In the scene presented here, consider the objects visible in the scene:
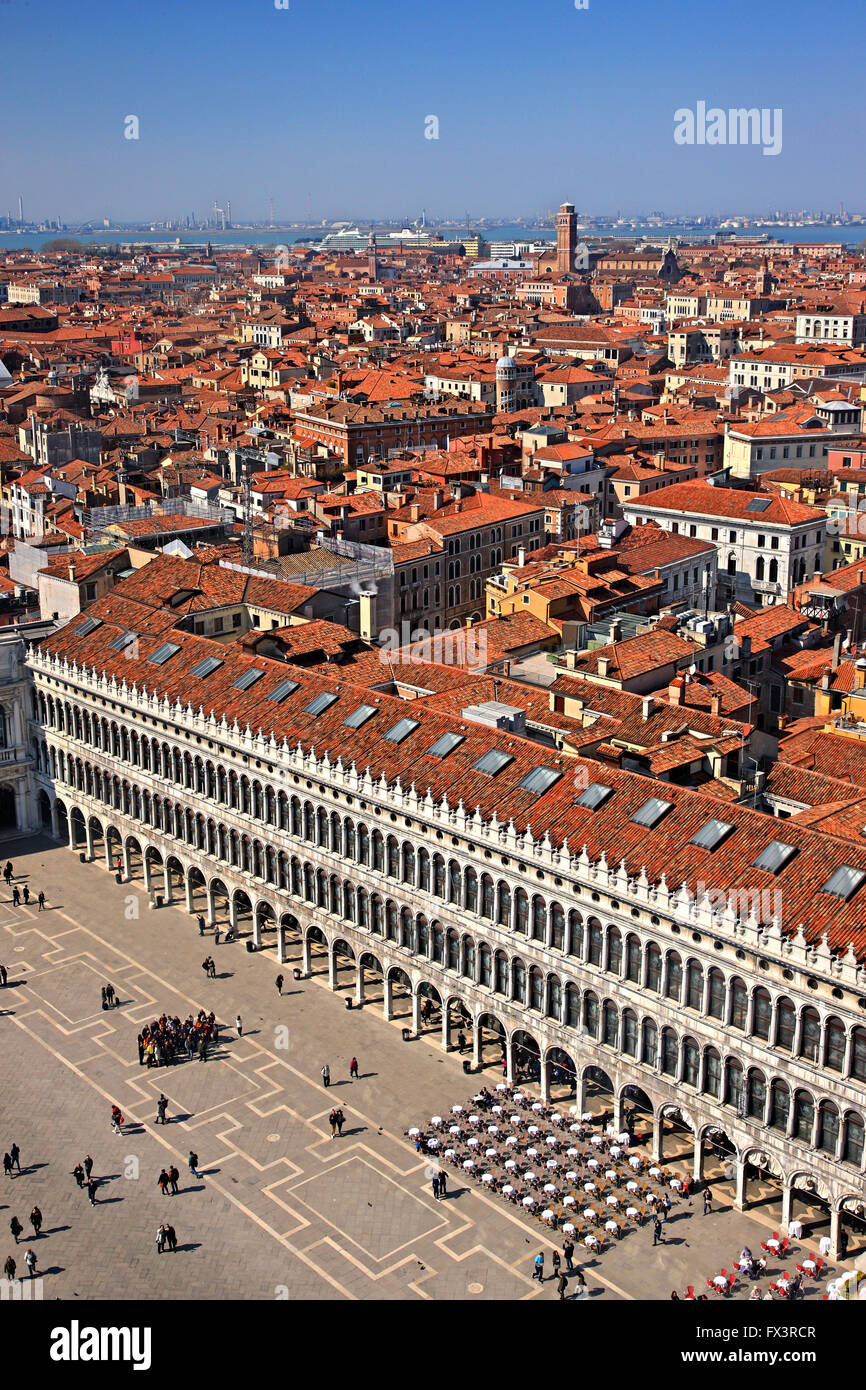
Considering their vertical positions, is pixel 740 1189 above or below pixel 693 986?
below

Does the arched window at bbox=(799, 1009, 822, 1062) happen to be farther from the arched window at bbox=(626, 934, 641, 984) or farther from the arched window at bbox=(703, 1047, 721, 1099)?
the arched window at bbox=(626, 934, 641, 984)

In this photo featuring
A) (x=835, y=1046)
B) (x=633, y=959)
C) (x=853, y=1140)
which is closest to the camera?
(x=835, y=1046)

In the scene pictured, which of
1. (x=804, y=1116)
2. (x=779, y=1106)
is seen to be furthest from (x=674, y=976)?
(x=804, y=1116)

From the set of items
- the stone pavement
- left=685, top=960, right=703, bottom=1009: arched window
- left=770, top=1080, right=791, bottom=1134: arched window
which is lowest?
the stone pavement

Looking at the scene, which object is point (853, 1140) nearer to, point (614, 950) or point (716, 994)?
point (716, 994)

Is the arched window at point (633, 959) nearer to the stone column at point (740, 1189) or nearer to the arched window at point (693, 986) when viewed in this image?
the arched window at point (693, 986)

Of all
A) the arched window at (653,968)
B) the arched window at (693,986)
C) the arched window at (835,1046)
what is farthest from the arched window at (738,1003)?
the arched window at (653,968)

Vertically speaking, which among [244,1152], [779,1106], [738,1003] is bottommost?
[244,1152]

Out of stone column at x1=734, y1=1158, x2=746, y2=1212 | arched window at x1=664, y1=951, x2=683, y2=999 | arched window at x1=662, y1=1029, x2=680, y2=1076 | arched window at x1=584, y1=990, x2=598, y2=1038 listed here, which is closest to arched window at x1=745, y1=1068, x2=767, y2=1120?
stone column at x1=734, y1=1158, x2=746, y2=1212
